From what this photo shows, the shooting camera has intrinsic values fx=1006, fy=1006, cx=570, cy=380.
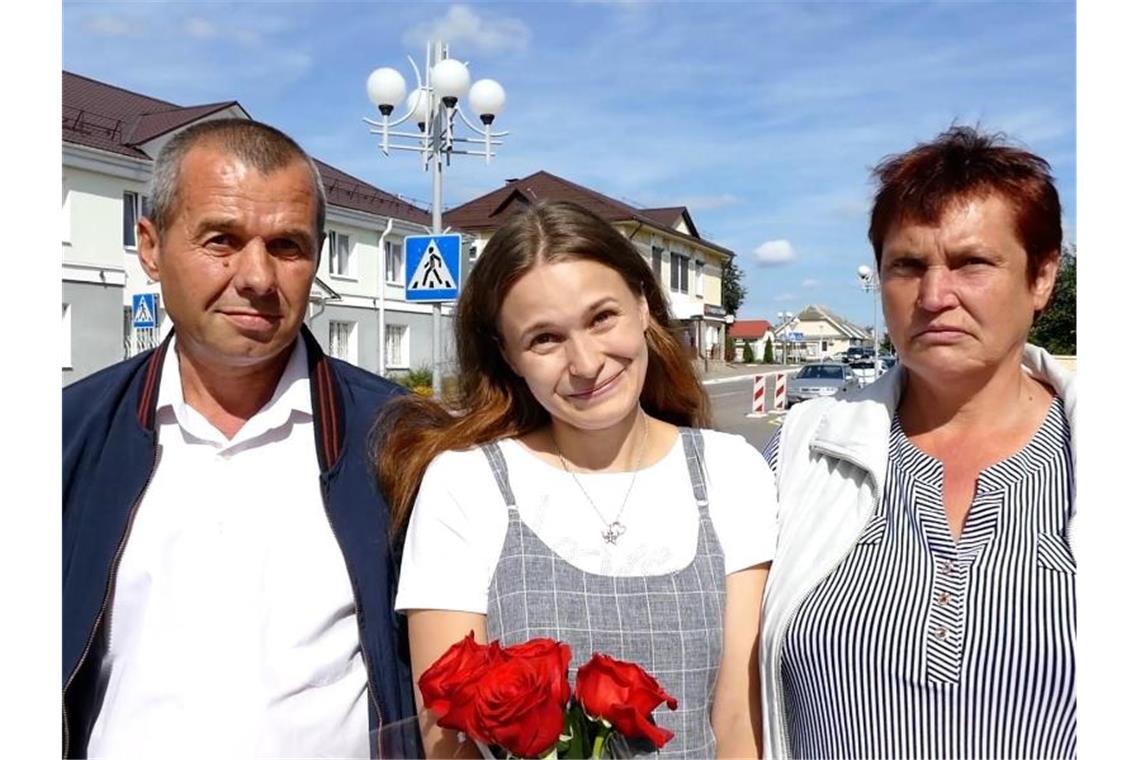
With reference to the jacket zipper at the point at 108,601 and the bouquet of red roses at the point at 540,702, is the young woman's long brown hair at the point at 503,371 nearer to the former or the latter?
the jacket zipper at the point at 108,601

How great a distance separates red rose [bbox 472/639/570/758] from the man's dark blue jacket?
0.86m

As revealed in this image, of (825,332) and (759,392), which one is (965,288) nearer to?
(759,392)

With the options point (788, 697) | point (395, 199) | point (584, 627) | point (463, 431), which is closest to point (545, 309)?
point (463, 431)

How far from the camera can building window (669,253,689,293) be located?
1991 inches

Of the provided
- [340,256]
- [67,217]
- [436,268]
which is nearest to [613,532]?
[436,268]

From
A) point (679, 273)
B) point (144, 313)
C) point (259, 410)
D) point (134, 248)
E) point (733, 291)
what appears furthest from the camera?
point (733, 291)

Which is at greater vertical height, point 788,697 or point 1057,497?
point 1057,497

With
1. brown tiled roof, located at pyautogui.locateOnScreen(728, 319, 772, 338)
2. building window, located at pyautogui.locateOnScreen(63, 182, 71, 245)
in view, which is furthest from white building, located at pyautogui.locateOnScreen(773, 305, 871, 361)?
building window, located at pyautogui.locateOnScreen(63, 182, 71, 245)

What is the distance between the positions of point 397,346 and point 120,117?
11.0 meters

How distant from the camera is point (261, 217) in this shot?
2.50 meters

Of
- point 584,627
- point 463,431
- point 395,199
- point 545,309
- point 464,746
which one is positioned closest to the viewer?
point 464,746

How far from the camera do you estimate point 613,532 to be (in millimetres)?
2395
